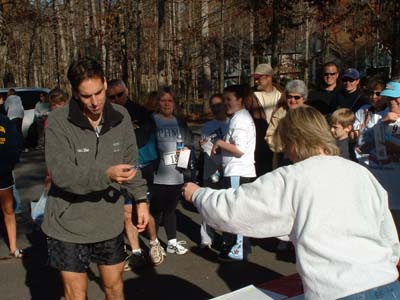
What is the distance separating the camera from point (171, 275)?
17.0 feet

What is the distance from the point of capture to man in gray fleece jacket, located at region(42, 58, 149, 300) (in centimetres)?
297

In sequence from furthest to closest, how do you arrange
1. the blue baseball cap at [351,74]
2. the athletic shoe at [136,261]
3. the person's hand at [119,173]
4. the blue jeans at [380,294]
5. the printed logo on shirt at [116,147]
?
1. the blue baseball cap at [351,74]
2. the athletic shoe at [136,261]
3. the printed logo on shirt at [116,147]
4. the person's hand at [119,173]
5. the blue jeans at [380,294]

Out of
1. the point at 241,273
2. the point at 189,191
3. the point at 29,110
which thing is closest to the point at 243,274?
the point at 241,273

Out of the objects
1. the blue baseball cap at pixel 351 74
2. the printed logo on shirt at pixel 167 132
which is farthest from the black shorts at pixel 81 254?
the blue baseball cap at pixel 351 74

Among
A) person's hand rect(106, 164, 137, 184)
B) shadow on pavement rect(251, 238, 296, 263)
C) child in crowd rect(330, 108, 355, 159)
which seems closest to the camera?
person's hand rect(106, 164, 137, 184)

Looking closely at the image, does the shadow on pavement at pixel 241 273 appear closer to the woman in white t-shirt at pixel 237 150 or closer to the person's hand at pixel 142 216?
the woman in white t-shirt at pixel 237 150

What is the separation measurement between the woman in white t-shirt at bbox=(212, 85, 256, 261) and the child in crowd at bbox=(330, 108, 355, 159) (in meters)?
0.82

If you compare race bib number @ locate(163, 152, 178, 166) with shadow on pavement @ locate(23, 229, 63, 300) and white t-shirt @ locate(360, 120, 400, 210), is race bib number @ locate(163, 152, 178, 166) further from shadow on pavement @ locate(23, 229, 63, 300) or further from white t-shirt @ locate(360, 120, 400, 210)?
white t-shirt @ locate(360, 120, 400, 210)

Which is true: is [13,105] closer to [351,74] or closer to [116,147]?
[351,74]

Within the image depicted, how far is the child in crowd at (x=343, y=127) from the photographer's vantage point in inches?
206

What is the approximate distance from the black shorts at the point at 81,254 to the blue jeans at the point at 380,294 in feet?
5.38

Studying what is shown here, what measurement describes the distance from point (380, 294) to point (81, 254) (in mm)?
1798

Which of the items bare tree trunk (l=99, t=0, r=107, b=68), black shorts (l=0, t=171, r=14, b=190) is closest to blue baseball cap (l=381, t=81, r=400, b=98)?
black shorts (l=0, t=171, r=14, b=190)

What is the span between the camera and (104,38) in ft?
82.6
